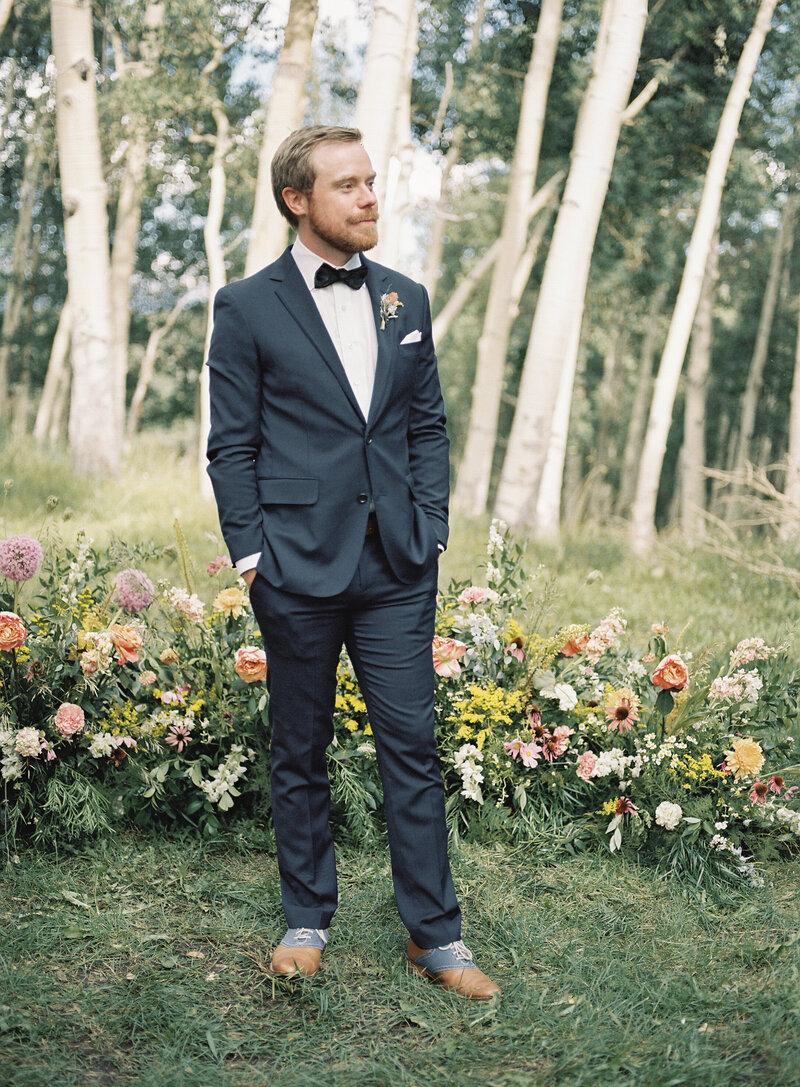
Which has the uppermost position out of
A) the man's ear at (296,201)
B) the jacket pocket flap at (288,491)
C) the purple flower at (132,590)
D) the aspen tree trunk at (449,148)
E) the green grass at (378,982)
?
the aspen tree trunk at (449,148)

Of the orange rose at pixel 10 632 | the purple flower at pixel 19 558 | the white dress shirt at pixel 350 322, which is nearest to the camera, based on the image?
the white dress shirt at pixel 350 322

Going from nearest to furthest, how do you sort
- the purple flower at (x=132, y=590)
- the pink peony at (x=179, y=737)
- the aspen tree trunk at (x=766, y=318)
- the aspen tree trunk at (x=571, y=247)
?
the pink peony at (x=179, y=737)
the purple flower at (x=132, y=590)
the aspen tree trunk at (x=571, y=247)
the aspen tree trunk at (x=766, y=318)

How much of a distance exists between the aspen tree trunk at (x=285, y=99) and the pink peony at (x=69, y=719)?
6.46m

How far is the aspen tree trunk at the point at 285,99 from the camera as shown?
959cm

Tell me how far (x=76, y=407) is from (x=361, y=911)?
8.08 metres

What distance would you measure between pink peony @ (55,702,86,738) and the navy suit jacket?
4.19ft

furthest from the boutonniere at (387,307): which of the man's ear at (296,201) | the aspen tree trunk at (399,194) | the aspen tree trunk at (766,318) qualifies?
the aspen tree trunk at (766,318)

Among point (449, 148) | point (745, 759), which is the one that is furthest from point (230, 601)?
point (449, 148)

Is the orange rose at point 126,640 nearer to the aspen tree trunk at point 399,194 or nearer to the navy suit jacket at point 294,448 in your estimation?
the navy suit jacket at point 294,448

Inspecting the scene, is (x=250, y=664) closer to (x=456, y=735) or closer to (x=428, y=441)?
(x=456, y=735)

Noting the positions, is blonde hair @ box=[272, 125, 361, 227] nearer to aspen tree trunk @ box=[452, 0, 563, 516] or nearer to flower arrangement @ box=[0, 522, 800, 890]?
flower arrangement @ box=[0, 522, 800, 890]

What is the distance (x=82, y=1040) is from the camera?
9.21 feet

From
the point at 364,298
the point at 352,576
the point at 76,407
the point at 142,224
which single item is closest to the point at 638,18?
the point at 76,407

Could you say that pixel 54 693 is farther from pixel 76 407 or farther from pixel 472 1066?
pixel 76 407
